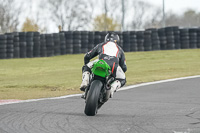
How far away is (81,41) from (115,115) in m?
17.4

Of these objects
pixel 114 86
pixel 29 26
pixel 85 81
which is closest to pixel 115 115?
pixel 114 86

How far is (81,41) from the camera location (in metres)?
24.2

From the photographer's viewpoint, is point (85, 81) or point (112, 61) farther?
point (85, 81)

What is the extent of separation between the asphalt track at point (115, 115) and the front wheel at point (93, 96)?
15 cm

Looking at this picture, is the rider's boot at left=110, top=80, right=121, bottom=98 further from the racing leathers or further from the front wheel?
the front wheel

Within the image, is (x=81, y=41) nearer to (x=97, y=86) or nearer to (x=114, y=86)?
(x=114, y=86)

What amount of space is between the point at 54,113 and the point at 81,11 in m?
67.2

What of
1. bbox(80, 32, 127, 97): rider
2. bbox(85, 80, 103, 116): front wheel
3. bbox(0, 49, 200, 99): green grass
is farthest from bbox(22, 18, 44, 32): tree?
bbox(85, 80, 103, 116): front wheel

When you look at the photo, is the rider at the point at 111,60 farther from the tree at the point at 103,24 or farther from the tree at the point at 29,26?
the tree at the point at 103,24

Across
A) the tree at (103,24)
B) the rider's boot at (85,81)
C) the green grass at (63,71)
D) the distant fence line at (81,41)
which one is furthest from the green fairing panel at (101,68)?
the tree at (103,24)

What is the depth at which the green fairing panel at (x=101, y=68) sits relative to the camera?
21.7 ft

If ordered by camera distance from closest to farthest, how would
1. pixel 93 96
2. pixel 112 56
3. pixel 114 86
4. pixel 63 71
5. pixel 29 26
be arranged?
pixel 93 96 → pixel 112 56 → pixel 114 86 → pixel 63 71 → pixel 29 26

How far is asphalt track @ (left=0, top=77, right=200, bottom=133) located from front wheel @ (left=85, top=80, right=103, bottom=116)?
0.48 feet

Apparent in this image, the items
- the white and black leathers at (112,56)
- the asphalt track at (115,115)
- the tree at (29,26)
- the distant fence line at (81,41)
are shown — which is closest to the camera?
the asphalt track at (115,115)
